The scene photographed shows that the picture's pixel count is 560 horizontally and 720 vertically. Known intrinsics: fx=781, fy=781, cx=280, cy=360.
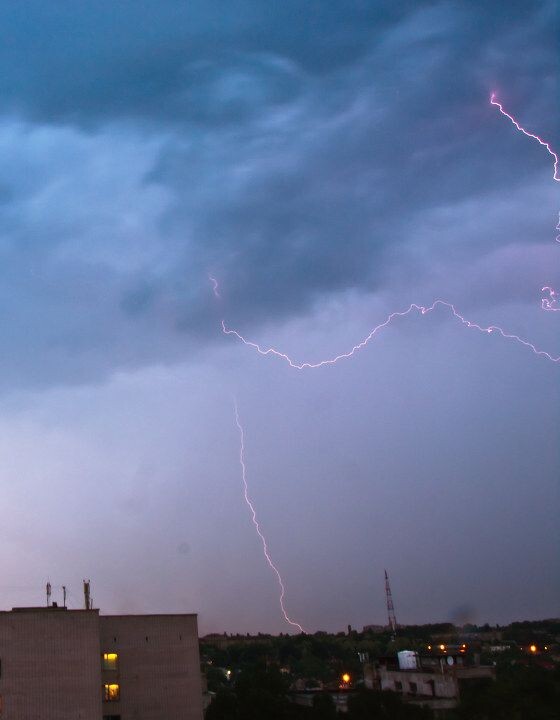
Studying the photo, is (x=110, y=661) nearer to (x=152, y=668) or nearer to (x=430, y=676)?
(x=152, y=668)

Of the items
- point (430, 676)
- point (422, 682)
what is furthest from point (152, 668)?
point (422, 682)

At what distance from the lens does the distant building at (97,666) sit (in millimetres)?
32969

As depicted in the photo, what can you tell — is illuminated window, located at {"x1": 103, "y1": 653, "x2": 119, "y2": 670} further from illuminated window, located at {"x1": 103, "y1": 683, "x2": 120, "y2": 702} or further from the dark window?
illuminated window, located at {"x1": 103, "y1": 683, "x2": 120, "y2": 702}

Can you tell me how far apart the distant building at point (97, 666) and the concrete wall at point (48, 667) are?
41 millimetres

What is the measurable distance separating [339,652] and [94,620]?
12277 cm

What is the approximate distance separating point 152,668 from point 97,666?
372 cm

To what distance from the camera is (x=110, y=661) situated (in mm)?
36406

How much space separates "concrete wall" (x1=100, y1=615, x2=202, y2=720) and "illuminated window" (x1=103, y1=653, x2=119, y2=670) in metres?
0.15

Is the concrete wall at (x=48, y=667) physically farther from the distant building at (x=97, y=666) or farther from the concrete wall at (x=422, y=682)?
the concrete wall at (x=422, y=682)

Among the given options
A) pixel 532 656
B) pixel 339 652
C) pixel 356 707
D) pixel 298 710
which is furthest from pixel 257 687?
pixel 339 652

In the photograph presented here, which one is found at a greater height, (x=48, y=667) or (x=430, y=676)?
(x=48, y=667)

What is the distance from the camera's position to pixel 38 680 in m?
33.1

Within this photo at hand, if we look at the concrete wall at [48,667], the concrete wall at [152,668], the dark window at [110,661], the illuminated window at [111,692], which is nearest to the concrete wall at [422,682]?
the concrete wall at [152,668]

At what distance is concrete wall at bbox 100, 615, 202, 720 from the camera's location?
36.3m
